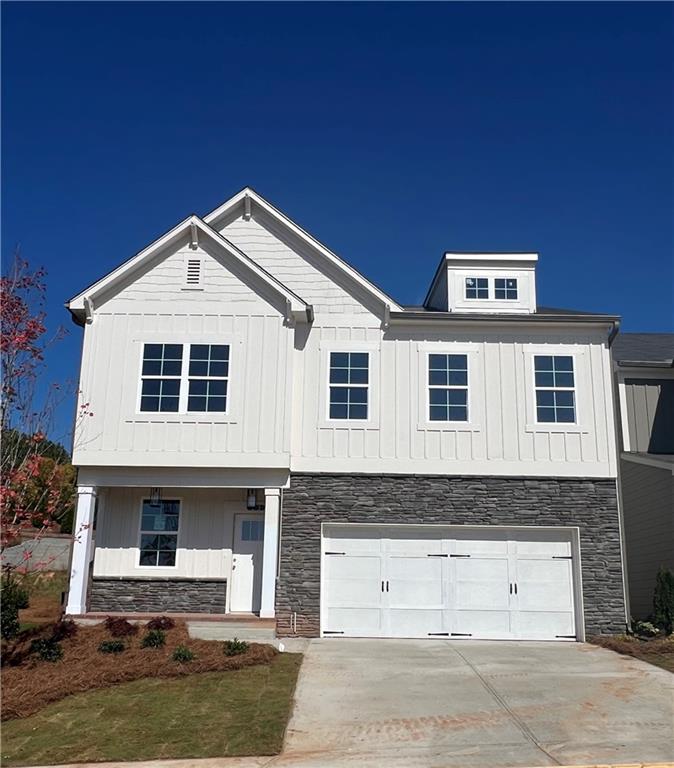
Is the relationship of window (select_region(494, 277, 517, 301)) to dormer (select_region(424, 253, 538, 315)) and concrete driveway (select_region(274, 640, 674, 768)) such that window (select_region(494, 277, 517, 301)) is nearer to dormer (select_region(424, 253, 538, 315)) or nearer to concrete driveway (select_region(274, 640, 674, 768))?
dormer (select_region(424, 253, 538, 315))

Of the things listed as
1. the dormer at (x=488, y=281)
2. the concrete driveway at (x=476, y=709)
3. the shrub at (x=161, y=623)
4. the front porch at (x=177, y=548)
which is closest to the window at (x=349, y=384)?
the front porch at (x=177, y=548)

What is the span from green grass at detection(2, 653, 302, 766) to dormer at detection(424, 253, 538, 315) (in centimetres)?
1009

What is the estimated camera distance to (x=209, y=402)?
50.7 feet

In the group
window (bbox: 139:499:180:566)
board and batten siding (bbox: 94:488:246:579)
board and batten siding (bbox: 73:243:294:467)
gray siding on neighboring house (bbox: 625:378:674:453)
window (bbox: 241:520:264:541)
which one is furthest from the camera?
gray siding on neighboring house (bbox: 625:378:674:453)

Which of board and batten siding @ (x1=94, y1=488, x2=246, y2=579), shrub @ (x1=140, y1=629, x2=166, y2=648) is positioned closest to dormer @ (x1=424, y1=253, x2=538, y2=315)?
board and batten siding @ (x1=94, y1=488, x2=246, y2=579)

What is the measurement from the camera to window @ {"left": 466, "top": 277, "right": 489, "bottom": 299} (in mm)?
17953

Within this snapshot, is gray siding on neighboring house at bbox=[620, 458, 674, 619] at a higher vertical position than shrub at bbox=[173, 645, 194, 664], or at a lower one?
higher

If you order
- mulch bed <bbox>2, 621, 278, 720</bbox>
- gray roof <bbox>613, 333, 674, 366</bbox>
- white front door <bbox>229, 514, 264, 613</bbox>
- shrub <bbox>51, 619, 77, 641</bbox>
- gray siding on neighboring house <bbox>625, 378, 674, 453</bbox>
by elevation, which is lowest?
mulch bed <bbox>2, 621, 278, 720</bbox>

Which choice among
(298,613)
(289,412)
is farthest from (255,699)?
(289,412)

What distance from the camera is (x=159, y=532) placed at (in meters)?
16.2

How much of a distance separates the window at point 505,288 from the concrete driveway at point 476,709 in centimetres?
805

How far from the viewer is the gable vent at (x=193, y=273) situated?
16.0 meters

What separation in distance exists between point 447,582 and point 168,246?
9134 millimetres

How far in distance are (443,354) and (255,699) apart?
8.85 metres
